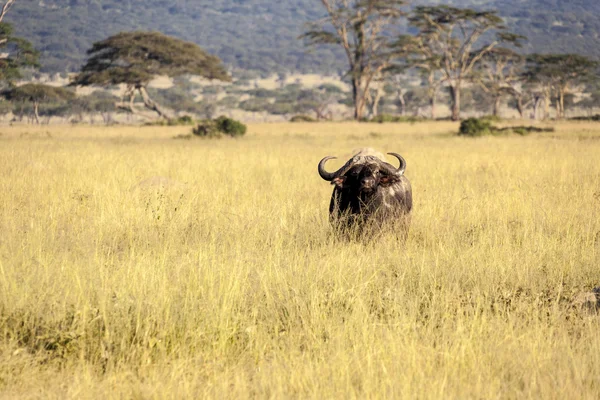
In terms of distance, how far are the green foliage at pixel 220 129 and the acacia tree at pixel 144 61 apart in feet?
42.8

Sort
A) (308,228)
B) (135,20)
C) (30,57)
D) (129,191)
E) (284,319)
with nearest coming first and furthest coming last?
(284,319), (308,228), (129,191), (30,57), (135,20)

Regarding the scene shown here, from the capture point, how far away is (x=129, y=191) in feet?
31.2

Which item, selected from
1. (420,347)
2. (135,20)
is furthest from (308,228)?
(135,20)

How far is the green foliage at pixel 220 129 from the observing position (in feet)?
79.9

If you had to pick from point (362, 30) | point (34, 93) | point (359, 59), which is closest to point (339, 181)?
point (362, 30)

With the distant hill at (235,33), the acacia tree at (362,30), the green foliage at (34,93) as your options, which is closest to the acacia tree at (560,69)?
the acacia tree at (362,30)

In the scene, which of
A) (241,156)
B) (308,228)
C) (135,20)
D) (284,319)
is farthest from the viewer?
(135,20)

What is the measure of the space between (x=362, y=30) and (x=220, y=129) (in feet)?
72.2

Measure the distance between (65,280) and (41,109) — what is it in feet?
202

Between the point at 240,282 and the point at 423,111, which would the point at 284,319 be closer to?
the point at 240,282

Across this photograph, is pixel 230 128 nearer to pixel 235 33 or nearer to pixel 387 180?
pixel 387 180

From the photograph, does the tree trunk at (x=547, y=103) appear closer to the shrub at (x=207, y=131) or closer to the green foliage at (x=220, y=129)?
the green foliage at (x=220, y=129)

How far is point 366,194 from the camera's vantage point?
668 centimetres

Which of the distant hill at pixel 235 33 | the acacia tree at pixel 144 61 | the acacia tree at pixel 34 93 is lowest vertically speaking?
the acacia tree at pixel 34 93
